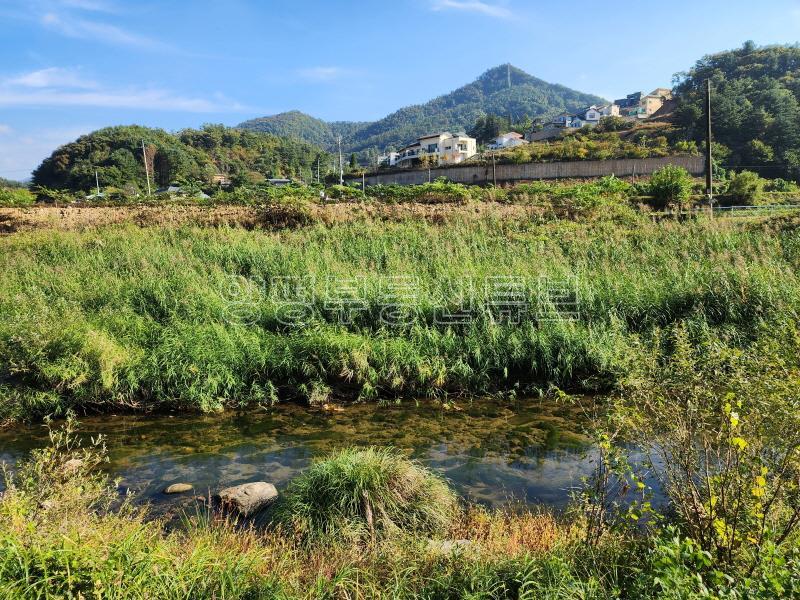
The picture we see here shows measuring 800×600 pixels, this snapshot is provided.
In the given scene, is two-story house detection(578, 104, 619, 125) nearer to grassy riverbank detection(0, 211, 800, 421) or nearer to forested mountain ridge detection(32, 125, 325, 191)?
forested mountain ridge detection(32, 125, 325, 191)

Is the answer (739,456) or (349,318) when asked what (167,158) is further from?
(739,456)

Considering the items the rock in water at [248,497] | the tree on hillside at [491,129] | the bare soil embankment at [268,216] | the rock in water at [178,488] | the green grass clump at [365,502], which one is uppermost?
the tree on hillside at [491,129]

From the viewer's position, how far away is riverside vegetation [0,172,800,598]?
10.7 feet

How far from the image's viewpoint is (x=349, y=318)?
417 inches

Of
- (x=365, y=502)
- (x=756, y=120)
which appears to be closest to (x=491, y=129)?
(x=756, y=120)

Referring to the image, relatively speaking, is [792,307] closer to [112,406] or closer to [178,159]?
[112,406]

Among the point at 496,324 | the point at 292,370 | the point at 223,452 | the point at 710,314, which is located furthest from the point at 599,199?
the point at 223,452

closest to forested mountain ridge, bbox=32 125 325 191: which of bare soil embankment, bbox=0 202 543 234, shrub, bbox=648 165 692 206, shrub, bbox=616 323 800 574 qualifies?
bare soil embankment, bbox=0 202 543 234

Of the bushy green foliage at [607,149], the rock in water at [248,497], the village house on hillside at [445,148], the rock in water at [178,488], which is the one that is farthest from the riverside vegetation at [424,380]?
the village house on hillside at [445,148]

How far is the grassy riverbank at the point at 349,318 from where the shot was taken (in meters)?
8.73

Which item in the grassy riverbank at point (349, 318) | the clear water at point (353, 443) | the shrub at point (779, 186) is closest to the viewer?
the clear water at point (353, 443)

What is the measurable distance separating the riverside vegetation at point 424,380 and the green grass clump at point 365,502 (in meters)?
0.02

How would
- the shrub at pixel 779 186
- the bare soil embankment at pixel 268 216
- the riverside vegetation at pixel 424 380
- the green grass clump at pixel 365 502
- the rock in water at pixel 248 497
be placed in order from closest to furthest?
the riverside vegetation at pixel 424 380 < the green grass clump at pixel 365 502 < the rock in water at pixel 248 497 < the bare soil embankment at pixel 268 216 < the shrub at pixel 779 186

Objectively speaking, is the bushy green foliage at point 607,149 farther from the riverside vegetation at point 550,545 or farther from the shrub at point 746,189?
the riverside vegetation at point 550,545
